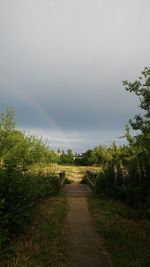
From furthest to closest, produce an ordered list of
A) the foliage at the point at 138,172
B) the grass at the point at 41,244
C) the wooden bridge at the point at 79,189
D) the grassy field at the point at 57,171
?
the wooden bridge at the point at 79,189 → the grassy field at the point at 57,171 → the foliage at the point at 138,172 → the grass at the point at 41,244

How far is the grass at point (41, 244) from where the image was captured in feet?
18.9

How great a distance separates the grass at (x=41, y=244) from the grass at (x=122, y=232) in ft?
3.74

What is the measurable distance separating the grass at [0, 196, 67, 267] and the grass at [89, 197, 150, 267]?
3.74 feet

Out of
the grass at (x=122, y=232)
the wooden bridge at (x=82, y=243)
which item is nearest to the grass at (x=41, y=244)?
the wooden bridge at (x=82, y=243)

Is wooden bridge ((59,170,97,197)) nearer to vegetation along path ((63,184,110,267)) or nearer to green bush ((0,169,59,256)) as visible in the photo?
vegetation along path ((63,184,110,267))

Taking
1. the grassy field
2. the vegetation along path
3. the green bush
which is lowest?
the vegetation along path

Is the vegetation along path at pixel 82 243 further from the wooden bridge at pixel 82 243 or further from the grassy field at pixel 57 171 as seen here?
the grassy field at pixel 57 171

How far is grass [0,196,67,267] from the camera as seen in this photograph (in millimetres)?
A: 5746

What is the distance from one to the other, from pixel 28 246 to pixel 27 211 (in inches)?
45.4

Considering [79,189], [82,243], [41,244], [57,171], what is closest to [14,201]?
[41,244]

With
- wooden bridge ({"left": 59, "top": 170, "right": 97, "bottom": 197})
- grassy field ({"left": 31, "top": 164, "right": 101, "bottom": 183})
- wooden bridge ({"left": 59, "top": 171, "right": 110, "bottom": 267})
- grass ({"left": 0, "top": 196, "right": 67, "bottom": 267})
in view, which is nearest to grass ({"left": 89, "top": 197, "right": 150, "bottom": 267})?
wooden bridge ({"left": 59, "top": 171, "right": 110, "bottom": 267})

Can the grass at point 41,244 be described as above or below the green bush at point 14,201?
below

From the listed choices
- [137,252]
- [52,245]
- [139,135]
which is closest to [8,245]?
[52,245]

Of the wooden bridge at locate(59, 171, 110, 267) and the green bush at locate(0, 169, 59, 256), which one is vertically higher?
the green bush at locate(0, 169, 59, 256)
